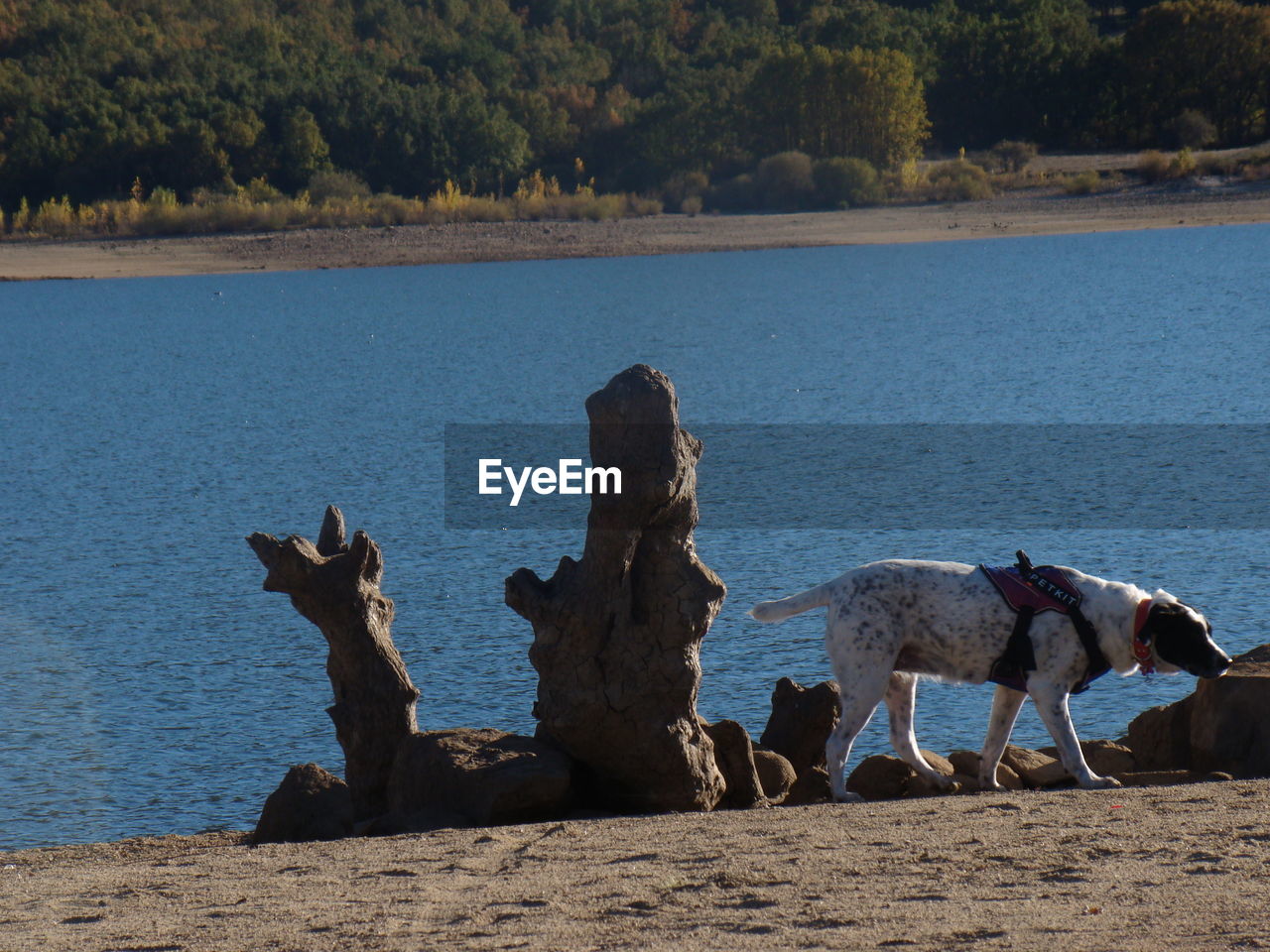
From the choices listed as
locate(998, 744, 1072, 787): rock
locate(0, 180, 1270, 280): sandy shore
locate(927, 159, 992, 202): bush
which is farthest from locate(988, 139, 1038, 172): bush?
locate(998, 744, 1072, 787): rock

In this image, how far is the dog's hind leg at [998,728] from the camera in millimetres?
7984

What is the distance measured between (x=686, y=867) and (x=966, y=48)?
3210 inches

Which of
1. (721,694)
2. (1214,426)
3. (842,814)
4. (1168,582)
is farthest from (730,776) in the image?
(1214,426)

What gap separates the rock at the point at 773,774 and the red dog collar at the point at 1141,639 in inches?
77.5

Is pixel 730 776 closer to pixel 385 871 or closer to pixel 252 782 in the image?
pixel 385 871

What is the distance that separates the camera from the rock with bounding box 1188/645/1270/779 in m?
8.19

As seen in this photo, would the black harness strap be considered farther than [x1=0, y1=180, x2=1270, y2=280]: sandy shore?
No

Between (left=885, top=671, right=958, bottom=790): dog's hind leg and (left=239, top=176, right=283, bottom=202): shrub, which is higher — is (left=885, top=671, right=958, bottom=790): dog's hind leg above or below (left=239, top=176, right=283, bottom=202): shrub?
below

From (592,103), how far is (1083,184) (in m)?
28.5

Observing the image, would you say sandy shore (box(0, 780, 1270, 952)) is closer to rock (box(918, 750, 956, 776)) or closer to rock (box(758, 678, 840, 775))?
rock (box(918, 750, 956, 776))

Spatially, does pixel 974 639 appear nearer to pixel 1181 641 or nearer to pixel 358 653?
pixel 1181 641

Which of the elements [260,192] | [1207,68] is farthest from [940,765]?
[1207,68]

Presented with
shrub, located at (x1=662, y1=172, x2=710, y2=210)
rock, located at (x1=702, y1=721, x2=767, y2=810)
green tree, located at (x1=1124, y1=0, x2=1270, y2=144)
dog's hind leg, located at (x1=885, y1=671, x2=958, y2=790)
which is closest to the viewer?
dog's hind leg, located at (x1=885, y1=671, x2=958, y2=790)

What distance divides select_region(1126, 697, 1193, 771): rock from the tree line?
207 ft
